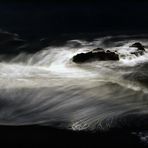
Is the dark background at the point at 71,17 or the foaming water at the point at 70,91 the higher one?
the dark background at the point at 71,17

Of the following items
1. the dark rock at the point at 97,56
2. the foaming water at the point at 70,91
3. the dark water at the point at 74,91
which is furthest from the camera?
the dark rock at the point at 97,56

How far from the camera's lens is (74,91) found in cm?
900

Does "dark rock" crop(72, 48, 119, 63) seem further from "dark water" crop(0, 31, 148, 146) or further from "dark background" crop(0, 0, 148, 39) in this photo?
"dark background" crop(0, 0, 148, 39)

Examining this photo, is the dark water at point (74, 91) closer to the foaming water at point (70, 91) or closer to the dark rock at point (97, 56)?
the foaming water at point (70, 91)

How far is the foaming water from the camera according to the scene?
7359 mm

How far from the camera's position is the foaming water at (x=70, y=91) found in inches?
290

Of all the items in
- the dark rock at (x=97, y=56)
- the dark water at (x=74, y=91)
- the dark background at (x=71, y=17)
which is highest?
the dark background at (x=71, y=17)

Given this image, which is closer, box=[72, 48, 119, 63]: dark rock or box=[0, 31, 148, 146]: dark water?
box=[0, 31, 148, 146]: dark water

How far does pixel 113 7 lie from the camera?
20156mm

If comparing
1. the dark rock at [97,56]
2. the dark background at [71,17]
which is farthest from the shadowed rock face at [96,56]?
the dark background at [71,17]

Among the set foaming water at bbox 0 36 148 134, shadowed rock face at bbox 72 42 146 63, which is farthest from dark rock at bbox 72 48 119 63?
foaming water at bbox 0 36 148 134

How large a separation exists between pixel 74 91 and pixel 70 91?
87 mm

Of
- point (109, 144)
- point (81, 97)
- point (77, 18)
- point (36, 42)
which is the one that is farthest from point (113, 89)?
point (77, 18)

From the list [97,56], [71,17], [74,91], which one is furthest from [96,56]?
[71,17]
